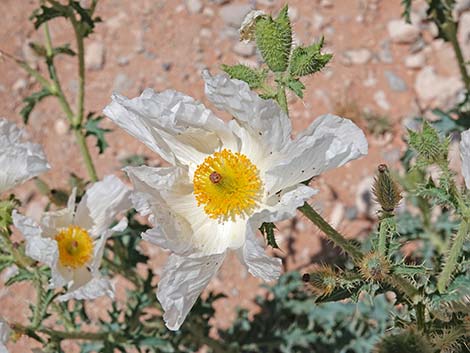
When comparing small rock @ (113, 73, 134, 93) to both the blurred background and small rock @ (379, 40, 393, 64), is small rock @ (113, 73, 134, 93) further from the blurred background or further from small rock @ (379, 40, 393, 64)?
small rock @ (379, 40, 393, 64)

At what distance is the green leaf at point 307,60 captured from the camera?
56.7 inches

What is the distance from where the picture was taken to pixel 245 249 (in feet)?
4.73

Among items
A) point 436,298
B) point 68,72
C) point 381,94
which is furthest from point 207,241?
point 68,72

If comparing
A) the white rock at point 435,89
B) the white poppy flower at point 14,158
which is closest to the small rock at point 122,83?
the white rock at point 435,89

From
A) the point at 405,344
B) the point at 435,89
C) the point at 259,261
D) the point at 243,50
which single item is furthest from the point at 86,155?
the point at 435,89

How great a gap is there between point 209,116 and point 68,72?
8.58 feet

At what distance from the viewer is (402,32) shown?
3.83m

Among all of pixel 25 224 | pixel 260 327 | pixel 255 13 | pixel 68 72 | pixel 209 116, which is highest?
pixel 255 13

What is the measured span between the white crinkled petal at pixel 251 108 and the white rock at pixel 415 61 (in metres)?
2.46

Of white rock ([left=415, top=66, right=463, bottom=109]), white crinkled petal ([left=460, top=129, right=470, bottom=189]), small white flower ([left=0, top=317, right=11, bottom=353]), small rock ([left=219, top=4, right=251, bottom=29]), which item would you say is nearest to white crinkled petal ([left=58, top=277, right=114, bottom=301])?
small white flower ([left=0, top=317, right=11, bottom=353])

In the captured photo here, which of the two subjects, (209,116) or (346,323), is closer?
(209,116)

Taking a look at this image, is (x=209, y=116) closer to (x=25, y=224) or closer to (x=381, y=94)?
(x=25, y=224)

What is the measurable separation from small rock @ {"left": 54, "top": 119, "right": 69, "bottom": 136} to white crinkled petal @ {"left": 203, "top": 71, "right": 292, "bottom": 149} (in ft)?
8.20

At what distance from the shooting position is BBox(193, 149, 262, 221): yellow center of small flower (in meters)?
1.64
